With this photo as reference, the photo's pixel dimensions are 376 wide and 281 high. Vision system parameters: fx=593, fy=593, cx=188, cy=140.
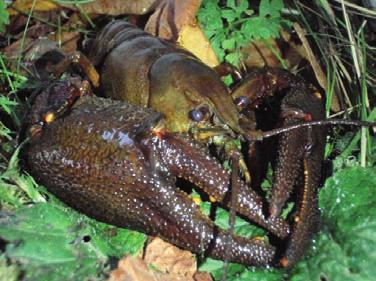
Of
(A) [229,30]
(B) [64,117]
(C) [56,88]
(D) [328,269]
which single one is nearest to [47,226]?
(B) [64,117]

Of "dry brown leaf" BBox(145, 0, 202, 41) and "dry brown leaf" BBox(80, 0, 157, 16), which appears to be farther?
"dry brown leaf" BBox(80, 0, 157, 16)

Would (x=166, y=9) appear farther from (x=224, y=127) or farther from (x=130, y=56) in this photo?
(x=224, y=127)

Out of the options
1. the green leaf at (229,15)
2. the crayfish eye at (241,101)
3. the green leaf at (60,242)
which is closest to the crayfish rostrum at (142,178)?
the green leaf at (60,242)

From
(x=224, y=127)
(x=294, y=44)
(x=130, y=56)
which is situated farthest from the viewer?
(x=294, y=44)

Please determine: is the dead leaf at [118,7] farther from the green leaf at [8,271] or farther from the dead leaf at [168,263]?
the green leaf at [8,271]

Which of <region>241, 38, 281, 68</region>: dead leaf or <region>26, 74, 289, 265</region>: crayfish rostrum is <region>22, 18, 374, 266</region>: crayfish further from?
<region>241, 38, 281, 68</region>: dead leaf

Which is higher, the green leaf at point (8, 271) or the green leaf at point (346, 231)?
the green leaf at point (8, 271)

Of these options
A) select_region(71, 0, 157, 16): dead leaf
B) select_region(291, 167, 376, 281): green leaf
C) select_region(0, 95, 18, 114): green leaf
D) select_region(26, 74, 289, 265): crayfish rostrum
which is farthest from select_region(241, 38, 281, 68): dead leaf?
select_region(0, 95, 18, 114): green leaf
